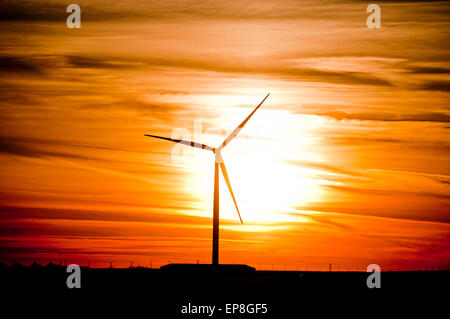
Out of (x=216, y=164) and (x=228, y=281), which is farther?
(x=228, y=281)

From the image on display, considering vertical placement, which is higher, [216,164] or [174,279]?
[216,164]

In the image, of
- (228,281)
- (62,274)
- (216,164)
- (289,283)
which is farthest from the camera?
(62,274)

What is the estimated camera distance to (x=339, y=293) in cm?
15888
